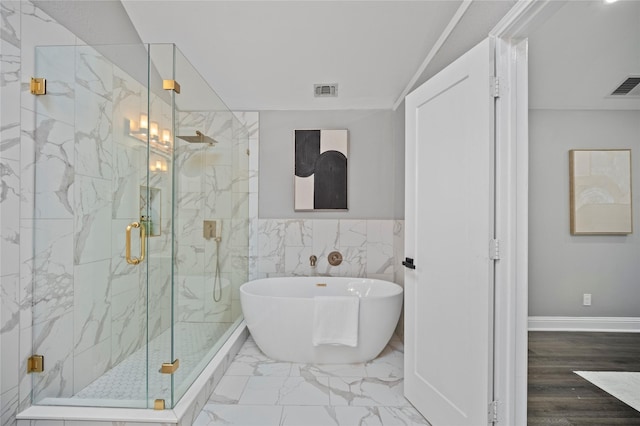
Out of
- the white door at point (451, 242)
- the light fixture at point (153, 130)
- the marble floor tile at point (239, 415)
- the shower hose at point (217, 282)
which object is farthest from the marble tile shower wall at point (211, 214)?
the white door at point (451, 242)

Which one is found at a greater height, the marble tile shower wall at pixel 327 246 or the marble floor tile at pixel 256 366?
the marble tile shower wall at pixel 327 246

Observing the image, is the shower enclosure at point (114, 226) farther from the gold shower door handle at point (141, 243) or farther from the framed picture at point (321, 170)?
the framed picture at point (321, 170)

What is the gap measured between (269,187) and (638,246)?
12.7 ft

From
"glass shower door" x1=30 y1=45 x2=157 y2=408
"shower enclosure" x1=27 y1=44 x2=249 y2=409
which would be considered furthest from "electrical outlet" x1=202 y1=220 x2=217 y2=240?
"glass shower door" x1=30 y1=45 x2=157 y2=408

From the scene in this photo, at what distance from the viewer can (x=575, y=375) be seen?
272 cm

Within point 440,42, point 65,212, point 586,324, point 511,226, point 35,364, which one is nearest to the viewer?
point 511,226

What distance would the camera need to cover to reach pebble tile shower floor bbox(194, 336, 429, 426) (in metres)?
2.16

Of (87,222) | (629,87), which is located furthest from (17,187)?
(629,87)

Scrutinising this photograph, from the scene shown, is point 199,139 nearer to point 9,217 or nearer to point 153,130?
point 153,130

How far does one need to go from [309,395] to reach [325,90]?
2.66 metres

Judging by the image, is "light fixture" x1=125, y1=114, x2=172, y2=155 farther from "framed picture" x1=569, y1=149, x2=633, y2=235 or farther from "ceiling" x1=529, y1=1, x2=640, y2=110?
"framed picture" x1=569, y1=149, x2=633, y2=235

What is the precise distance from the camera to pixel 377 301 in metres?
2.88

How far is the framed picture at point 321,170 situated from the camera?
13.1 feet

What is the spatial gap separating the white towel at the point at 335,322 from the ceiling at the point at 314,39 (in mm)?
1882
